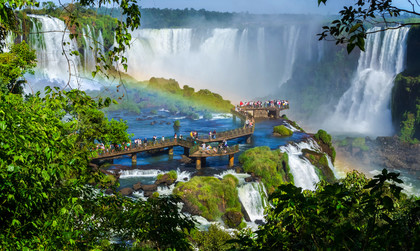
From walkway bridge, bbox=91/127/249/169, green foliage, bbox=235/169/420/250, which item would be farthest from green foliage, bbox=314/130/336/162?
green foliage, bbox=235/169/420/250

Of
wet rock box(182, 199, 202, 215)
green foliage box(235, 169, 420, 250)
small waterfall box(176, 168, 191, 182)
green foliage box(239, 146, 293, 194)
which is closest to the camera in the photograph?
green foliage box(235, 169, 420, 250)

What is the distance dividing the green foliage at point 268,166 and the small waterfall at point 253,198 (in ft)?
2.47

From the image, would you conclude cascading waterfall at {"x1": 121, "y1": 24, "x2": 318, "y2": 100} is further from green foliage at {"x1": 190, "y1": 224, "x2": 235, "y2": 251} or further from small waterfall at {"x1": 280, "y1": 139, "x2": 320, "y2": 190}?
green foliage at {"x1": 190, "y1": 224, "x2": 235, "y2": 251}

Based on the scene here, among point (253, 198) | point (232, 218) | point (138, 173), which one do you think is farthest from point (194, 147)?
point (232, 218)

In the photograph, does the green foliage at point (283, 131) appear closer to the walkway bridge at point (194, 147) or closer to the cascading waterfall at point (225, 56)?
the walkway bridge at point (194, 147)

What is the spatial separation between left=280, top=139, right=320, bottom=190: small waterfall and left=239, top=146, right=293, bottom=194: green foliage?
64cm

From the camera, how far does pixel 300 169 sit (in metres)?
27.1

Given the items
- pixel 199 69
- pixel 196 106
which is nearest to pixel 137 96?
pixel 196 106

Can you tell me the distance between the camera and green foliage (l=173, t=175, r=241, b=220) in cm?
2030

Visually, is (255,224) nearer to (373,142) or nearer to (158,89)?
(373,142)

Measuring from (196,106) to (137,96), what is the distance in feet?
29.3

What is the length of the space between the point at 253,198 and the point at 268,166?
2907 millimetres

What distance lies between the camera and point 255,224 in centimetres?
2086

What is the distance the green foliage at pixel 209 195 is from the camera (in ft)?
66.6
